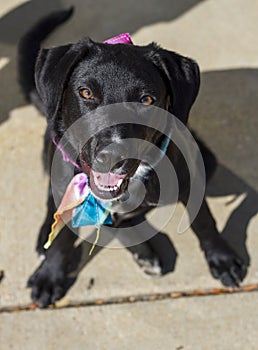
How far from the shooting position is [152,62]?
2975mm

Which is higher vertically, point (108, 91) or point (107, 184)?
point (108, 91)

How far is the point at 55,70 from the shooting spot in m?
2.95

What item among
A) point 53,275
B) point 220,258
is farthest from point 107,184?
point 220,258

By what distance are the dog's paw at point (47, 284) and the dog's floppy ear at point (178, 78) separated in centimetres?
114

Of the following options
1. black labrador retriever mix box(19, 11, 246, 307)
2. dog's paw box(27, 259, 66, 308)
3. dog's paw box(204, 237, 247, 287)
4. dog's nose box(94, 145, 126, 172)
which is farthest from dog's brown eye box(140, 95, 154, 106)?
dog's paw box(27, 259, 66, 308)

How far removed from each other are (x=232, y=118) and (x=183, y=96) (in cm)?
128

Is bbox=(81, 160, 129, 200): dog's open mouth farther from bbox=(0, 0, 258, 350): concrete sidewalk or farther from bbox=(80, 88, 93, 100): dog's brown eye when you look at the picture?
bbox=(0, 0, 258, 350): concrete sidewalk

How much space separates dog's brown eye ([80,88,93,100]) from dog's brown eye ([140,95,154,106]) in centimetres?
22

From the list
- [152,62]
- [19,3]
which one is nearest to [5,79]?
[19,3]

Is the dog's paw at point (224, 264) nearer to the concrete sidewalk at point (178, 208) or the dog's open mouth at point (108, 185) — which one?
the concrete sidewalk at point (178, 208)

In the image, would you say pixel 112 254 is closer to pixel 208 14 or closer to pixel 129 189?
pixel 129 189

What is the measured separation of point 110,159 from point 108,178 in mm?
162

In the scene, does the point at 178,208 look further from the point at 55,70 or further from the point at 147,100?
the point at 55,70

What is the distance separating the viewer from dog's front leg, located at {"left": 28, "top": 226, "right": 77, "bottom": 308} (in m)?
3.52
